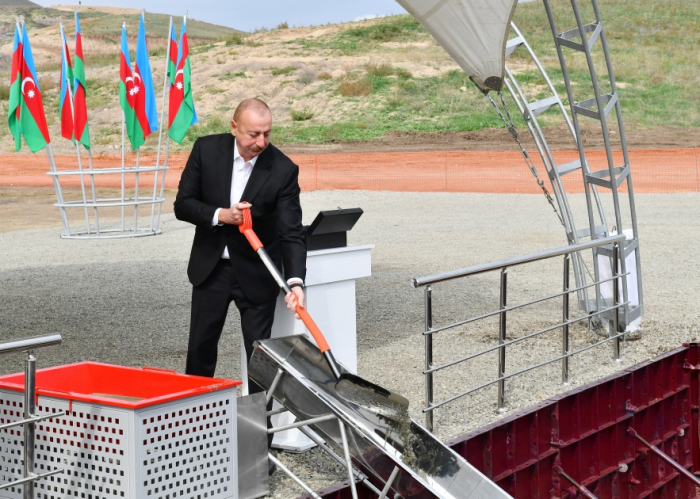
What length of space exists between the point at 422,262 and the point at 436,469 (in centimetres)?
902

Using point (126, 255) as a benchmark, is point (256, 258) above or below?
above

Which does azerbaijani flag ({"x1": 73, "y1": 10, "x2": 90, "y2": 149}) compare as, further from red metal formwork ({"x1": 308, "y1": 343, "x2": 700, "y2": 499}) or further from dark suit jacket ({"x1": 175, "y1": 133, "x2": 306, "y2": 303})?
red metal formwork ({"x1": 308, "y1": 343, "x2": 700, "y2": 499})

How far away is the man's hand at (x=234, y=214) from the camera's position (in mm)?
4133

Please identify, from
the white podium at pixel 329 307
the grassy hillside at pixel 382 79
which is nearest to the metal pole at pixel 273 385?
the white podium at pixel 329 307

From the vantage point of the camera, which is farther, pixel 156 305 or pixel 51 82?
pixel 51 82

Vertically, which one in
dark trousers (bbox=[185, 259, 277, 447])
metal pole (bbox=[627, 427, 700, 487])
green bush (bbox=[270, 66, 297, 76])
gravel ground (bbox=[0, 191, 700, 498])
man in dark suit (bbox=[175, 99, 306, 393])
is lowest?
metal pole (bbox=[627, 427, 700, 487])

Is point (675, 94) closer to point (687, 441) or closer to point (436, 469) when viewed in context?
point (687, 441)

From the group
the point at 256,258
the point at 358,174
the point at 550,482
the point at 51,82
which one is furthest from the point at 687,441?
the point at 51,82

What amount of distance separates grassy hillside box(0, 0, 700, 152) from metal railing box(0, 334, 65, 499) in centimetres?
3158

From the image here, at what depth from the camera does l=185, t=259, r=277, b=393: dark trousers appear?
4.43 metres

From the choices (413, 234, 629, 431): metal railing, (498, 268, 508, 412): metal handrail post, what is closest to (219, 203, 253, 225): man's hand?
(413, 234, 629, 431): metal railing

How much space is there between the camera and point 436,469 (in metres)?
4.04

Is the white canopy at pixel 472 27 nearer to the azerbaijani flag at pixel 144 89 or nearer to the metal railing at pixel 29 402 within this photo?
the metal railing at pixel 29 402

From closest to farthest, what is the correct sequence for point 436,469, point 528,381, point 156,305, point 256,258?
point 436,469 < point 256,258 < point 528,381 < point 156,305
